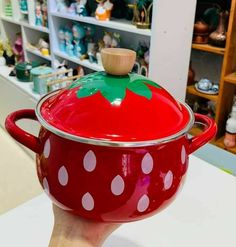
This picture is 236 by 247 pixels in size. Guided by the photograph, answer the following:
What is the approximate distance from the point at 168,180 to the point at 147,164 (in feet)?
0.15

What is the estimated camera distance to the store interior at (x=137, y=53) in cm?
131

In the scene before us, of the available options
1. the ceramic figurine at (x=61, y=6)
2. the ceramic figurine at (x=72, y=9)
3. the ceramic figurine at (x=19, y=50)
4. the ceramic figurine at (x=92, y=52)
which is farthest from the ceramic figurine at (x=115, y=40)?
the ceramic figurine at (x=19, y=50)

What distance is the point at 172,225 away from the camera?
658 mm

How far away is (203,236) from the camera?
63 centimetres

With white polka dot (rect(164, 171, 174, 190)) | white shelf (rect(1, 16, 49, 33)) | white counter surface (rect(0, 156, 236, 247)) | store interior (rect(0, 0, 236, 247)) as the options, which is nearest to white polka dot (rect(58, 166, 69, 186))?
white polka dot (rect(164, 171, 174, 190))

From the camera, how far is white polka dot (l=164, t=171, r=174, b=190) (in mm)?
399

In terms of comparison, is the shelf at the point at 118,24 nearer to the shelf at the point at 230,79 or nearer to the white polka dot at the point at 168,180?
the shelf at the point at 230,79

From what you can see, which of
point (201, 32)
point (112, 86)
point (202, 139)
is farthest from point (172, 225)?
point (201, 32)

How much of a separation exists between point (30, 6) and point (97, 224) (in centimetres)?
197

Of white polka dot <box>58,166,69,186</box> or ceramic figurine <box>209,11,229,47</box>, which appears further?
ceramic figurine <box>209,11,229,47</box>

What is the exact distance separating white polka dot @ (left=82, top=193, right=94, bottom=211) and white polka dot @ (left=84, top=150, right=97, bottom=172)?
0.03 m

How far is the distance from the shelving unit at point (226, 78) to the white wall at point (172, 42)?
0.07 meters

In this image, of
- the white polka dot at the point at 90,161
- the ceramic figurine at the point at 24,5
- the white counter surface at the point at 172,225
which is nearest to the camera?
the white polka dot at the point at 90,161

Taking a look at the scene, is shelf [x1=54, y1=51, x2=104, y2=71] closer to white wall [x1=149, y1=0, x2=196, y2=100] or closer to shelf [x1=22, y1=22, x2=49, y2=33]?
shelf [x1=22, y1=22, x2=49, y2=33]
